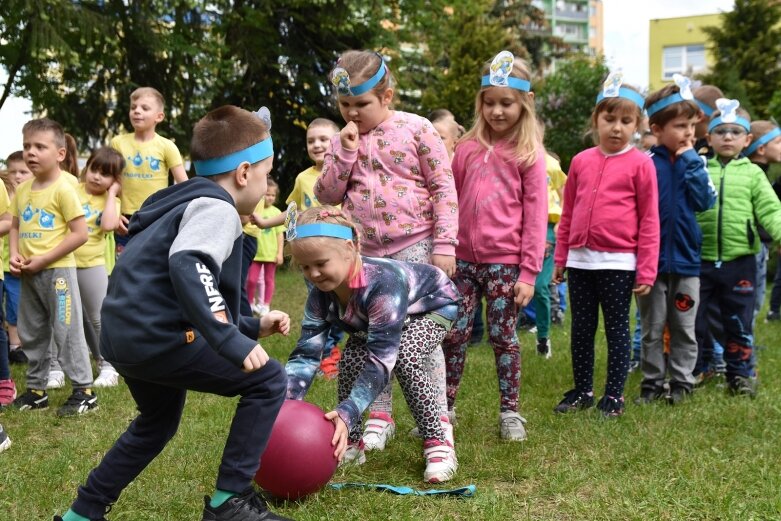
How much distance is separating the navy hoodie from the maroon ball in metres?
0.72

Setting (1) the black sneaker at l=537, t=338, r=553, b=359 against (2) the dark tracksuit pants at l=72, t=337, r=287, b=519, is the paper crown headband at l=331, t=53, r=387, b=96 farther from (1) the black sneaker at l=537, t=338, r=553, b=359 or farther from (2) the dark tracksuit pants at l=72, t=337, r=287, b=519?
(1) the black sneaker at l=537, t=338, r=553, b=359

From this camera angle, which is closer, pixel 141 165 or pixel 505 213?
pixel 505 213

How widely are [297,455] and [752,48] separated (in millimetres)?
39850

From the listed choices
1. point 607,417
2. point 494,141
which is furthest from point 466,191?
point 607,417

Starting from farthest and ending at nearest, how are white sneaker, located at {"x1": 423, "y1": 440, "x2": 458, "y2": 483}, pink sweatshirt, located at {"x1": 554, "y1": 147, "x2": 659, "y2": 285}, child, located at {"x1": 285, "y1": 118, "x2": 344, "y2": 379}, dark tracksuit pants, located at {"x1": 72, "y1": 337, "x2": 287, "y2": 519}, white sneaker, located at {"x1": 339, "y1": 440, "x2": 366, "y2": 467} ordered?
child, located at {"x1": 285, "y1": 118, "x2": 344, "y2": 379} → pink sweatshirt, located at {"x1": 554, "y1": 147, "x2": 659, "y2": 285} → white sneaker, located at {"x1": 339, "y1": 440, "x2": 366, "y2": 467} → white sneaker, located at {"x1": 423, "y1": 440, "x2": 458, "y2": 483} → dark tracksuit pants, located at {"x1": 72, "y1": 337, "x2": 287, "y2": 519}

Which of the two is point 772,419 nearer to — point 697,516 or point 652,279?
point 652,279

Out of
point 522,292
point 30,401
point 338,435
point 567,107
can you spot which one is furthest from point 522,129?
point 567,107

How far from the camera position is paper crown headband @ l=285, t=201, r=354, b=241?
12.2ft

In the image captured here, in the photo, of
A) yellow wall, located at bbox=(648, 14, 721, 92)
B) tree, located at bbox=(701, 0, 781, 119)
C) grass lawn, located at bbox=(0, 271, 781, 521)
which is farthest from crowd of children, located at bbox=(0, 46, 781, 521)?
yellow wall, located at bbox=(648, 14, 721, 92)

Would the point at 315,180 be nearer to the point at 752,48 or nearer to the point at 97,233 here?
the point at 97,233

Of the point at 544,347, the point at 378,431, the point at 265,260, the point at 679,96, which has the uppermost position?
the point at 679,96

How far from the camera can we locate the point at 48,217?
19.3ft

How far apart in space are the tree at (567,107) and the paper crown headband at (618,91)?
30.0 m

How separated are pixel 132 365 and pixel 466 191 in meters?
2.60
